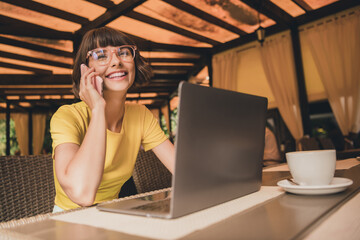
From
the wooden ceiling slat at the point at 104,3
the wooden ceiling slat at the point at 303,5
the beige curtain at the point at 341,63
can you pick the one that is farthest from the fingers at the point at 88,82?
the beige curtain at the point at 341,63

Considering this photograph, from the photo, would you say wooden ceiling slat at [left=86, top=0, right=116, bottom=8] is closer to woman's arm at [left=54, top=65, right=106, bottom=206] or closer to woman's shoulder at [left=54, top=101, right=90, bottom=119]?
woman's shoulder at [left=54, top=101, right=90, bottom=119]

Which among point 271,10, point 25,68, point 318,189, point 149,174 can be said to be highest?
point 271,10

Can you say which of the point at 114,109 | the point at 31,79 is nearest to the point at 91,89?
the point at 114,109

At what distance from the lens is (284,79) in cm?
566

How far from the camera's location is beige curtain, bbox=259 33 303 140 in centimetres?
553

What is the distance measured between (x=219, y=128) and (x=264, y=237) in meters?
0.26

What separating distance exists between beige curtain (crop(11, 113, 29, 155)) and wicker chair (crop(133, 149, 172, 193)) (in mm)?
10920

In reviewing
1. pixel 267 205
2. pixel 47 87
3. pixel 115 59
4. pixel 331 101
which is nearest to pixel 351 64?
pixel 331 101

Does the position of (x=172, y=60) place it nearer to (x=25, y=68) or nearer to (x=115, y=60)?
(x=25, y=68)

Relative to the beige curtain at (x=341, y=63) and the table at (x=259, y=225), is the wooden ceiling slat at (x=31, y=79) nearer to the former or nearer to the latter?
the beige curtain at (x=341, y=63)

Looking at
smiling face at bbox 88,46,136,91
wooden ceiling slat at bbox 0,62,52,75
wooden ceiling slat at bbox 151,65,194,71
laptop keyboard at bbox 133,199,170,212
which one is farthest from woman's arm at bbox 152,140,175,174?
wooden ceiling slat at bbox 0,62,52,75

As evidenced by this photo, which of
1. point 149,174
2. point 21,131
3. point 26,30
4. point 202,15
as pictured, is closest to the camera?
point 149,174

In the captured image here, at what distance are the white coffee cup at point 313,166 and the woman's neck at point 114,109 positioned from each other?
0.88 m

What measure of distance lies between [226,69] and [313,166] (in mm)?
6071
